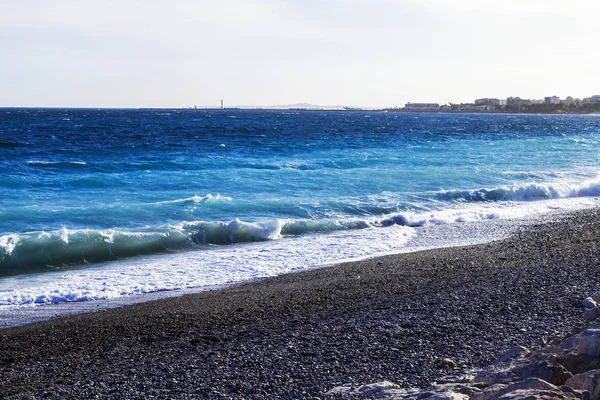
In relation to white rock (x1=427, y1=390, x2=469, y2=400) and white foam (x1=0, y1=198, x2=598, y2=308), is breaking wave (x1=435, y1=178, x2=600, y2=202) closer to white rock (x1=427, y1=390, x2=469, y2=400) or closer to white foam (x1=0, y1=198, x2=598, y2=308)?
white foam (x1=0, y1=198, x2=598, y2=308)

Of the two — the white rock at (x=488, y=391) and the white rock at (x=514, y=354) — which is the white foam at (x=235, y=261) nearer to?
the white rock at (x=514, y=354)

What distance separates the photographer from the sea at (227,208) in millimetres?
13305

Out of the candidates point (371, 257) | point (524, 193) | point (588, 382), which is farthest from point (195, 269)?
point (524, 193)

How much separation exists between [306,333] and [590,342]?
369 centimetres

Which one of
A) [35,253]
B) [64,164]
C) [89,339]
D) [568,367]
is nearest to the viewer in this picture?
[568,367]

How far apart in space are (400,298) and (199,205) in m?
12.4

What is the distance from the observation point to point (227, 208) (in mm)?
20562

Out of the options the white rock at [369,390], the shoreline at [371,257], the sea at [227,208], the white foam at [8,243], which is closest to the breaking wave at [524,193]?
the sea at [227,208]

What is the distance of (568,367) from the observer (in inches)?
184

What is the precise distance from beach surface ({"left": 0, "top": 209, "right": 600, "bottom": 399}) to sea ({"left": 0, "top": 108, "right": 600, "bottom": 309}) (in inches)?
89.0

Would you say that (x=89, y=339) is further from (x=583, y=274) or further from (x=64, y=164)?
(x=64, y=164)

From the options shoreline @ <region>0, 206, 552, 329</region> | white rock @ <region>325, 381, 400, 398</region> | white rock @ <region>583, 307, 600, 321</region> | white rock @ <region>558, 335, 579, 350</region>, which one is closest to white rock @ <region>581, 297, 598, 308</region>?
white rock @ <region>583, 307, 600, 321</region>

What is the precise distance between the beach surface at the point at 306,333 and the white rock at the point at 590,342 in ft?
4.50

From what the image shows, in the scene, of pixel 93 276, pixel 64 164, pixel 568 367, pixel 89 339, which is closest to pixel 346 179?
pixel 64 164
